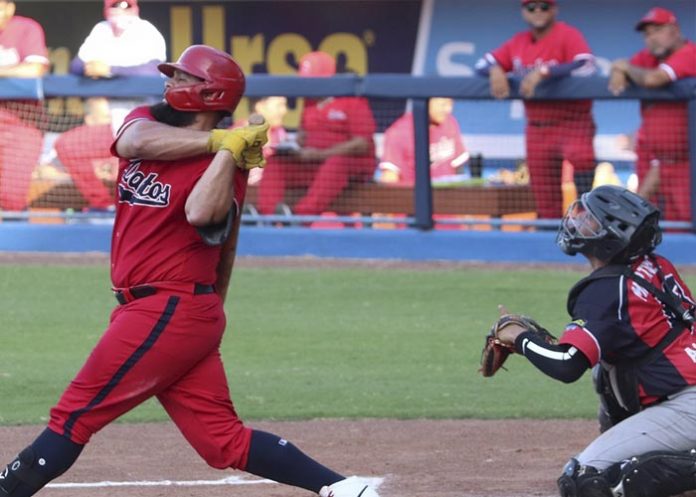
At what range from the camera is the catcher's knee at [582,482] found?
15.8ft

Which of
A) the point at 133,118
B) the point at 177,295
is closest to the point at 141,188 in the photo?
the point at 133,118

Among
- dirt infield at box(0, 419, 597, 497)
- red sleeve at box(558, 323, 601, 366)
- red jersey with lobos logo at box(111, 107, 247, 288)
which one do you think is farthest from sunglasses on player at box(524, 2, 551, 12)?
red jersey with lobos logo at box(111, 107, 247, 288)

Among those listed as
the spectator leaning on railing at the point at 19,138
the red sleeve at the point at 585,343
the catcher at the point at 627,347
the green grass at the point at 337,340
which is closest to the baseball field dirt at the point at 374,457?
the green grass at the point at 337,340

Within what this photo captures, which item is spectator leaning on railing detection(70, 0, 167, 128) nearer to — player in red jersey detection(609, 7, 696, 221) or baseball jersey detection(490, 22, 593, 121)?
baseball jersey detection(490, 22, 593, 121)

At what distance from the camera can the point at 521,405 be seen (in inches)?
281

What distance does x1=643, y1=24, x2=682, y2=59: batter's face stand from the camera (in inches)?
418

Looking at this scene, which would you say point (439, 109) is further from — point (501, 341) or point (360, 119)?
point (501, 341)

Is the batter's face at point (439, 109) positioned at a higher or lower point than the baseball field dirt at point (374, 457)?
higher

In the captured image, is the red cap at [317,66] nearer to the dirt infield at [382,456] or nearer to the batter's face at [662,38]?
the batter's face at [662,38]

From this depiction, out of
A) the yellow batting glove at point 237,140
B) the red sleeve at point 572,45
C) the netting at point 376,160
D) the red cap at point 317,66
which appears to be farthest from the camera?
the red cap at point 317,66

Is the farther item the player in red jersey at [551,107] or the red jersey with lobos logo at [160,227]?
the player in red jersey at [551,107]

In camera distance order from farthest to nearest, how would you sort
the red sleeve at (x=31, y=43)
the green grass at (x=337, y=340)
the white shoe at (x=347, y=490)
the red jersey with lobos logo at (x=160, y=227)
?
the red sleeve at (x=31, y=43)
the green grass at (x=337, y=340)
the white shoe at (x=347, y=490)
the red jersey with lobos logo at (x=160, y=227)

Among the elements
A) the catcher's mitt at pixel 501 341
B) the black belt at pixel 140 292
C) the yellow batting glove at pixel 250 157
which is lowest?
the catcher's mitt at pixel 501 341

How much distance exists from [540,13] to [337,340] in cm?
363
